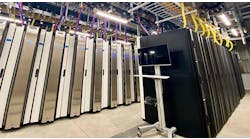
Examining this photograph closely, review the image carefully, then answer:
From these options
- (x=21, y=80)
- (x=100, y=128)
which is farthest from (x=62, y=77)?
(x=100, y=128)

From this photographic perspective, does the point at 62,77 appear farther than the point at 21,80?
Yes

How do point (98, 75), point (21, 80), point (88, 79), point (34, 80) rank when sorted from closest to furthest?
point (21, 80)
point (34, 80)
point (88, 79)
point (98, 75)

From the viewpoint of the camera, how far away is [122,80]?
464 centimetres

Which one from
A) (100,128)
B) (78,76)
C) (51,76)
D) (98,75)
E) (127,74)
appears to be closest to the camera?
(100,128)

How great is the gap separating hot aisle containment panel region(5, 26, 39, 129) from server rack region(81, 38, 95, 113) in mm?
1361

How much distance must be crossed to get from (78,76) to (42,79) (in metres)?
0.89

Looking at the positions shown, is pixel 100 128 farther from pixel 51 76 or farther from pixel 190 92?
pixel 190 92

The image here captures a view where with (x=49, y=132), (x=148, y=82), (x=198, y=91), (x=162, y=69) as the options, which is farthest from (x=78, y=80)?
(x=198, y=91)

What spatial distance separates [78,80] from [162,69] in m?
2.43

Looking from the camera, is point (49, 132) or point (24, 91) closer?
point (49, 132)

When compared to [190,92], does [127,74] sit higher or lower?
higher

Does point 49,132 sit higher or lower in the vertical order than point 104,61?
Result: lower

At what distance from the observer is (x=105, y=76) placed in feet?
13.9

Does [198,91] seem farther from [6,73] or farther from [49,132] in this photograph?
[6,73]
